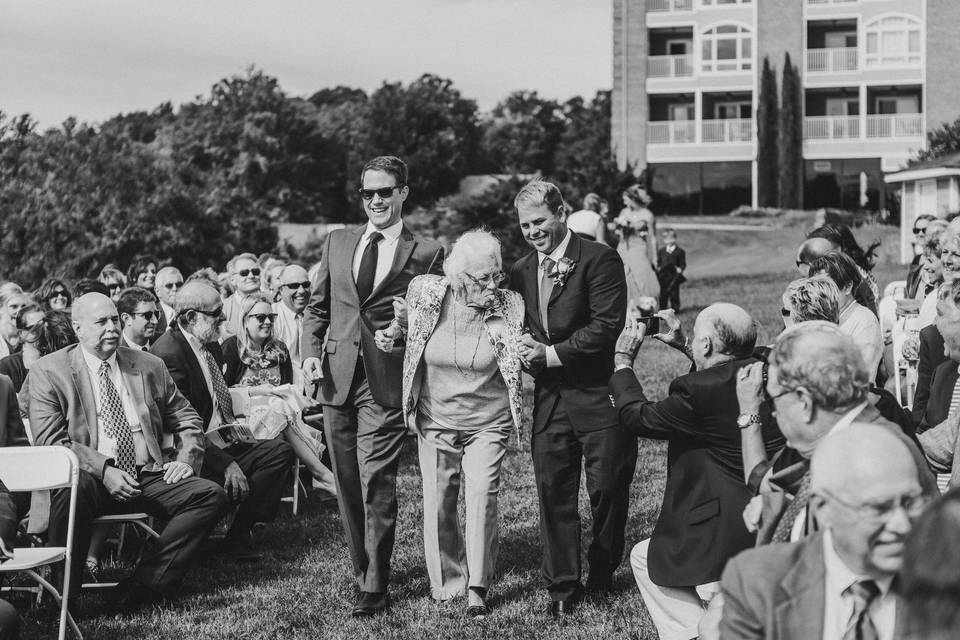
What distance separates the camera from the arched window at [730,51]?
159ft

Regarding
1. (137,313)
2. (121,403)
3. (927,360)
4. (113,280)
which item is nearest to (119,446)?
(121,403)

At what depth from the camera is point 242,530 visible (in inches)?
310

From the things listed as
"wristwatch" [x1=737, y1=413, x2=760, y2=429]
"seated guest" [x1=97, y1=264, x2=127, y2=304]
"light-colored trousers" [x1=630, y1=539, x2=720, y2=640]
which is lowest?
"light-colored trousers" [x1=630, y1=539, x2=720, y2=640]

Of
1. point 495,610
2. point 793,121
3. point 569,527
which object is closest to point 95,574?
point 495,610

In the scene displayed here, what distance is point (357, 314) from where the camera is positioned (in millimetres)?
6562

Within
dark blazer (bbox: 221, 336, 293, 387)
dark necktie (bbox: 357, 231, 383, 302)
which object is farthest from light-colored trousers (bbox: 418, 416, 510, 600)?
dark blazer (bbox: 221, 336, 293, 387)

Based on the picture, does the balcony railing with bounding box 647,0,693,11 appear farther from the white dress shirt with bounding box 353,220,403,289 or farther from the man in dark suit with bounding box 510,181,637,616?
the man in dark suit with bounding box 510,181,637,616

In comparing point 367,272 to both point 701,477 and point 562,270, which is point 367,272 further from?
point 701,477

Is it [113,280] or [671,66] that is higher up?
[671,66]

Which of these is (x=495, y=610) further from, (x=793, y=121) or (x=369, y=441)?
(x=793, y=121)

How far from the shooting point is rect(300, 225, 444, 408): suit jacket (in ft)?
21.3

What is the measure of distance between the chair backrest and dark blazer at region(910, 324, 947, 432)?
15.3ft

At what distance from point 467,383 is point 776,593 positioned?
344cm

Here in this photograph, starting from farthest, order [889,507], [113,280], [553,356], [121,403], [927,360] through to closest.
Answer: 1. [113,280]
2. [121,403]
3. [927,360]
4. [553,356]
5. [889,507]
